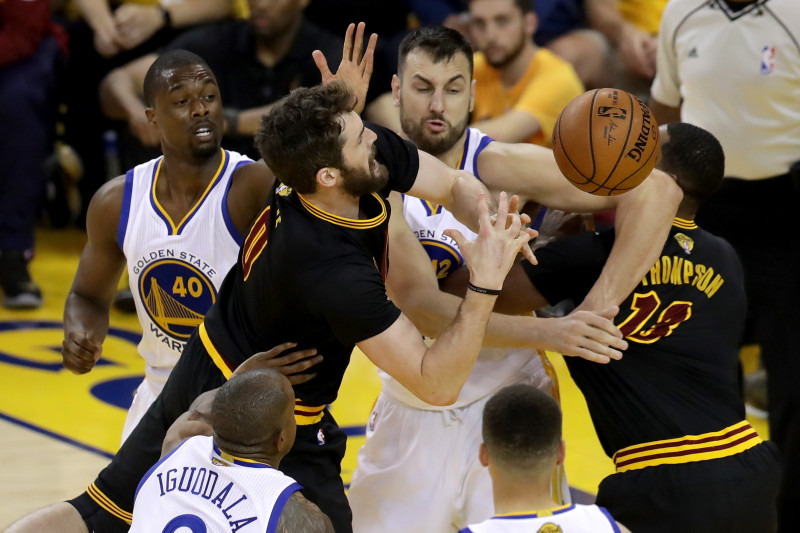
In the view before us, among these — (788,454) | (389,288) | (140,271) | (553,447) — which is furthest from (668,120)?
(553,447)

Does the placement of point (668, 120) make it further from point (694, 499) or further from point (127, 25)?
point (127, 25)

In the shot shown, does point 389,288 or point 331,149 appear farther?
point 389,288

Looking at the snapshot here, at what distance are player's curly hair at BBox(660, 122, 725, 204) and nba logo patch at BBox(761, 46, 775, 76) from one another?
1.61 metres

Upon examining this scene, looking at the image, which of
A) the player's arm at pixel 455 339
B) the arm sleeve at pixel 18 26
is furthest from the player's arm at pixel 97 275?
the arm sleeve at pixel 18 26

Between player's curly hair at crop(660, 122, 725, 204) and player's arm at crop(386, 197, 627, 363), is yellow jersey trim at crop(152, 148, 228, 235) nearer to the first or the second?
player's arm at crop(386, 197, 627, 363)

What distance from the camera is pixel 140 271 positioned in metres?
4.91

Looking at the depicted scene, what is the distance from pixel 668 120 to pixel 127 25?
444cm

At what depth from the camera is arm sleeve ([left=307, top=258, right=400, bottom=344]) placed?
3.59 metres

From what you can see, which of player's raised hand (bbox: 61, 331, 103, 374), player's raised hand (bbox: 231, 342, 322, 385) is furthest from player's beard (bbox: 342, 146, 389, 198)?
player's raised hand (bbox: 61, 331, 103, 374)

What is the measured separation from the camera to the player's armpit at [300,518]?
10.7 feet

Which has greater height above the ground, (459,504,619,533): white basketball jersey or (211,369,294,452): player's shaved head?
(211,369,294,452): player's shaved head

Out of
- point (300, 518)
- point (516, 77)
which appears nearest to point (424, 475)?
point (300, 518)

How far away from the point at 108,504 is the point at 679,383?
2039 mm

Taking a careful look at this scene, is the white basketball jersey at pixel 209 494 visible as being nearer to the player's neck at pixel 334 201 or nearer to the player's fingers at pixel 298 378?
the player's fingers at pixel 298 378
